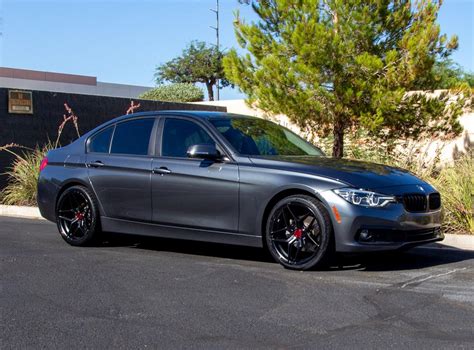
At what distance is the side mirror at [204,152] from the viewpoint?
6902mm

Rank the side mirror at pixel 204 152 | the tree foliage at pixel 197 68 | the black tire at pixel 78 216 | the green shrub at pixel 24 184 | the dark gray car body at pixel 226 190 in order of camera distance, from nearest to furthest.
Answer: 1. the dark gray car body at pixel 226 190
2. the side mirror at pixel 204 152
3. the black tire at pixel 78 216
4. the green shrub at pixel 24 184
5. the tree foliage at pixel 197 68

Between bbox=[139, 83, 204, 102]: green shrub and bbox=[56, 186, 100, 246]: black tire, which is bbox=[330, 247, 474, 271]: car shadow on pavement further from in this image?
bbox=[139, 83, 204, 102]: green shrub

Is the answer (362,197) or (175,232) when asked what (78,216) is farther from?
(362,197)

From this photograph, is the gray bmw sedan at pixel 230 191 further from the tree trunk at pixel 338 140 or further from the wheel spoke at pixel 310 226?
the tree trunk at pixel 338 140

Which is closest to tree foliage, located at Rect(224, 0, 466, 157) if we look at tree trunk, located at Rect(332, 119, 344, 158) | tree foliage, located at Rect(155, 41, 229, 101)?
tree trunk, located at Rect(332, 119, 344, 158)

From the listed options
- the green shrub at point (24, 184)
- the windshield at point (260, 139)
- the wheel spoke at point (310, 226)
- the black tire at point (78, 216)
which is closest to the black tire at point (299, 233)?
the wheel spoke at point (310, 226)

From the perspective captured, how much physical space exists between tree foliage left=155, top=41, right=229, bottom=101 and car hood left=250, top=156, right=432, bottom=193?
37.1 m

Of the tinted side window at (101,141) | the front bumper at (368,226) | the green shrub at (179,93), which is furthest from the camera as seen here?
the green shrub at (179,93)

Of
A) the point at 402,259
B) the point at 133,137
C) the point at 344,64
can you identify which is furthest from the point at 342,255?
the point at 344,64

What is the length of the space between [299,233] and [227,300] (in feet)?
4.33

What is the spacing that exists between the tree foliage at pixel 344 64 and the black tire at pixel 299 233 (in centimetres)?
560

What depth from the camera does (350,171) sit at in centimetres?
654

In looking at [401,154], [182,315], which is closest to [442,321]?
[182,315]

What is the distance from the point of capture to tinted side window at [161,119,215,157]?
24.2 feet
